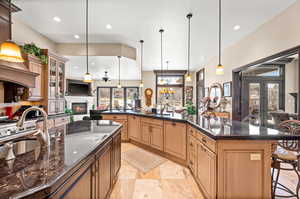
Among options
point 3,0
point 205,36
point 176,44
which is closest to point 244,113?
point 205,36

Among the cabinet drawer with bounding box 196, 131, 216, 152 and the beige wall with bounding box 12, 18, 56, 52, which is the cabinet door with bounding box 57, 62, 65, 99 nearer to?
the beige wall with bounding box 12, 18, 56, 52

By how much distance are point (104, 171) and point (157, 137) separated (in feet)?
5.92

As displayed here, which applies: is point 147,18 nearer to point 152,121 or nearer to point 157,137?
point 152,121

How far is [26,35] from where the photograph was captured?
345 cm

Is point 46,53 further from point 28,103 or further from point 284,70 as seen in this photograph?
point 284,70

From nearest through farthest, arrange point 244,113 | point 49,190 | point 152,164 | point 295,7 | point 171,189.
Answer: point 49,190 → point 171,189 → point 295,7 → point 152,164 → point 244,113

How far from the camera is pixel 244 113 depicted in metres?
4.16

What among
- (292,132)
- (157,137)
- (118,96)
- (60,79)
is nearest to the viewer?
(292,132)

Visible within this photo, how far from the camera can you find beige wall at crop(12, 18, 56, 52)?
3195mm

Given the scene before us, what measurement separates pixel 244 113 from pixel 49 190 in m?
4.91

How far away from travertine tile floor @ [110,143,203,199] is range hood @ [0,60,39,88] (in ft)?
9.39

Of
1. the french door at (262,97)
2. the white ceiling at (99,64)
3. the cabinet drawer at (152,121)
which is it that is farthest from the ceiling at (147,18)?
the cabinet drawer at (152,121)

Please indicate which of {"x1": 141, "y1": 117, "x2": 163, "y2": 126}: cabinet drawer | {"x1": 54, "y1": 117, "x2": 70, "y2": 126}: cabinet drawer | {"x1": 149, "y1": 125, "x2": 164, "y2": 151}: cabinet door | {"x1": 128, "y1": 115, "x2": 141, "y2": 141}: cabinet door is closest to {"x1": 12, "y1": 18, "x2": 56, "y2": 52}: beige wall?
{"x1": 54, "y1": 117, "x2": 70, "y2": 126}: cabinet drawer

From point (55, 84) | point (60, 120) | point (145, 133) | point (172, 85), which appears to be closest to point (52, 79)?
point (55, 84)
